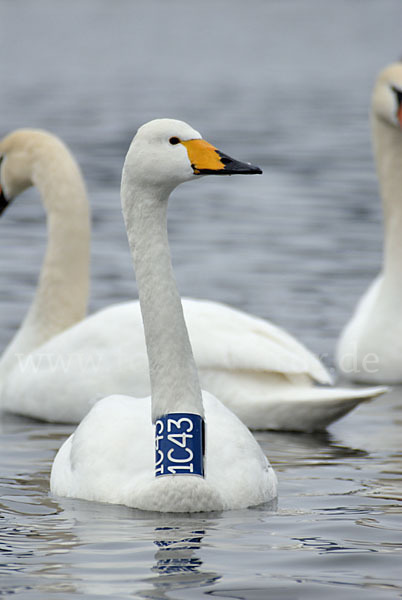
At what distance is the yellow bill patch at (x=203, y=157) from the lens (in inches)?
262

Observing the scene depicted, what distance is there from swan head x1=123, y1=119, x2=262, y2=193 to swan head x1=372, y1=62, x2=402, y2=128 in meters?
5.36

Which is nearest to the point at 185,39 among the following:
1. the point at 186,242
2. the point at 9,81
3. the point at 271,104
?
the point at 9,81

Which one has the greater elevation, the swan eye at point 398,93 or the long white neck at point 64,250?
the swan eye at point 398,93

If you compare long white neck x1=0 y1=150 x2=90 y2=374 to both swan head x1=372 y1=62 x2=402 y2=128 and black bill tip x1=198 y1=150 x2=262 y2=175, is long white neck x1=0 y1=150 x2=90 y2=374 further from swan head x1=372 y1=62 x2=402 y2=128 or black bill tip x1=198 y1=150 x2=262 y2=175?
black bill tip x1=198 y1=150 x2=262 y2=175

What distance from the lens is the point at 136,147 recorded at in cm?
682

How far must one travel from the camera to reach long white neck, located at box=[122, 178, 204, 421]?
22.4 feet

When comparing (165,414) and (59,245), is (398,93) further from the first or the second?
(165,414)

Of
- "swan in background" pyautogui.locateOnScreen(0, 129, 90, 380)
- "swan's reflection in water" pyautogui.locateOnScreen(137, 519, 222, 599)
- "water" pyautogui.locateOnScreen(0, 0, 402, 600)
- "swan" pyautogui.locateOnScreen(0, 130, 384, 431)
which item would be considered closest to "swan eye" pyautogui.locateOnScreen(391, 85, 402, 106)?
"water" pyautogui.locateOnScreen(0, 0, 402, 600)

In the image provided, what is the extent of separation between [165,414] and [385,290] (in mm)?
4987

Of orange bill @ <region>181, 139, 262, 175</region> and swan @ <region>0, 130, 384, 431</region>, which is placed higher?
orange bill @ <region>181, 139, 262, 175</region>

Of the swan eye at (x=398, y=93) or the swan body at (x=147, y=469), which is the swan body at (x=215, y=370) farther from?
the swan eye at (x=398, y=93)

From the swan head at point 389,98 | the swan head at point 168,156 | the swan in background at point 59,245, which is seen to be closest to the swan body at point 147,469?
the swan head at point 168,156

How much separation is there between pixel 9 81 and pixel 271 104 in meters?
13.5

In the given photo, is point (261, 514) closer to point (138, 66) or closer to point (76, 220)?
point (76, 220)
